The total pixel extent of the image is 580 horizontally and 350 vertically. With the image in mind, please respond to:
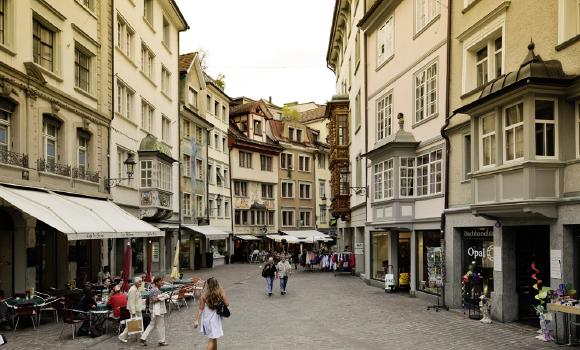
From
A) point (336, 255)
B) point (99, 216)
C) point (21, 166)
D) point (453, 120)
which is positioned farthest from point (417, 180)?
point (336, 255)

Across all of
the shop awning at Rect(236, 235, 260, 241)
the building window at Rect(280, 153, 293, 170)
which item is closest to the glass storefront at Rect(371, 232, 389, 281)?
the shop awning at Rect(236, 235, 260, 241)

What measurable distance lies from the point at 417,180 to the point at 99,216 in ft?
40.1

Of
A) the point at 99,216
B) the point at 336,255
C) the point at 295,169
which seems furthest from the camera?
the point at 295,169

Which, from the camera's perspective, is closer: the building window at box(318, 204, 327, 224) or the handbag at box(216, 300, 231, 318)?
the handbag at box(216, 300, 231, 318)

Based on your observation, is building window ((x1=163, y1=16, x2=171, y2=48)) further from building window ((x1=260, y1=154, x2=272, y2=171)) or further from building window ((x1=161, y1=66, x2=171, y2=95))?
building window ((x1=260, y1=154, x2=272, y2=171))

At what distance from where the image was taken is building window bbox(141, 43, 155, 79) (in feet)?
105

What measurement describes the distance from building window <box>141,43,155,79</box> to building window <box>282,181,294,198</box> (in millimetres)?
31998

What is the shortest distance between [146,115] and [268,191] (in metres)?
30.5

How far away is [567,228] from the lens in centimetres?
1403

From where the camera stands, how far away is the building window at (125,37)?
2777 centimetres

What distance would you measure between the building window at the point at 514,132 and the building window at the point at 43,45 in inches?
582

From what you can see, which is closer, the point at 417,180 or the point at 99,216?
the point at 99,216

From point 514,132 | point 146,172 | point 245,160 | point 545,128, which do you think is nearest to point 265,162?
point 245,160

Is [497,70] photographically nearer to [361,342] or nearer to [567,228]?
[567,228]
